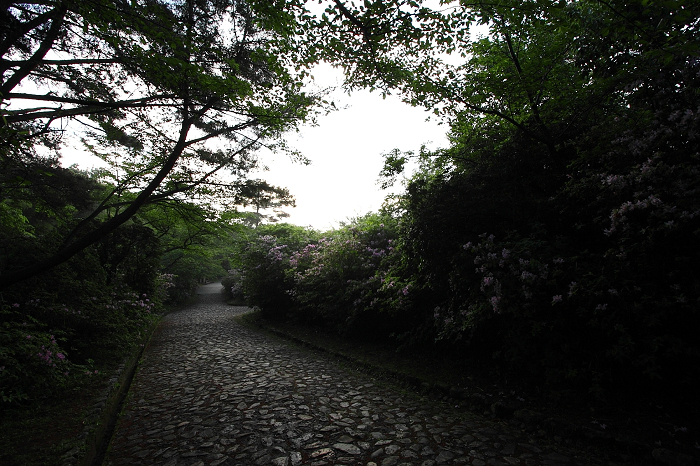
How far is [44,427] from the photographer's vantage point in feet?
11.2

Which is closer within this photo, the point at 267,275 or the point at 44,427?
the point at 44,427

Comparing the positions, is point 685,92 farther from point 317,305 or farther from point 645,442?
point 317,305

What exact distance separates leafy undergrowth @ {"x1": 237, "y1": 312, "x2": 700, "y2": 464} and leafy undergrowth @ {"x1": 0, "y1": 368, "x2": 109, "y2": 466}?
4.26m

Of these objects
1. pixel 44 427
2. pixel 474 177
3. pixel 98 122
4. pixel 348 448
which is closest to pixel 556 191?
pixel 474 177

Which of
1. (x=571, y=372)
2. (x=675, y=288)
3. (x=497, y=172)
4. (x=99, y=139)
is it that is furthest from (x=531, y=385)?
(x=99, y=139)

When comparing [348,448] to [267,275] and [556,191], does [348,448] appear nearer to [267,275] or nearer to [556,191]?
[556,191]

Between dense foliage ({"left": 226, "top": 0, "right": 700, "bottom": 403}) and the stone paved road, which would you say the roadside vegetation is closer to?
dense foliage ({"left": 226, "top": 0, "right": 700, "bottom": 403})

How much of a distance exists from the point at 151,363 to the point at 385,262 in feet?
18.7

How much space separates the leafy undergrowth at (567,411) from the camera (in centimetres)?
280

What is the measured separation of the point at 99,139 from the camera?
7.11 m

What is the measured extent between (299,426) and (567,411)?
3.08 m

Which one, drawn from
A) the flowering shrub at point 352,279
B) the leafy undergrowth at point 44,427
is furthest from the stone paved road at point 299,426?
the flowering shrub at point 352,279

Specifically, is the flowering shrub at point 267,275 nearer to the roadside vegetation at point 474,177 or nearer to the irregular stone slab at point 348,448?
the roadside vegetation at point 474,177

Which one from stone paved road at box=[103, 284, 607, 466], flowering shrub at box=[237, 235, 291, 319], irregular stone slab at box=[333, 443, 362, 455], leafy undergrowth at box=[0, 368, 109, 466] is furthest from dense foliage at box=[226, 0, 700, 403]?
flowering shrub at box=[237, 235, 291, 319]
